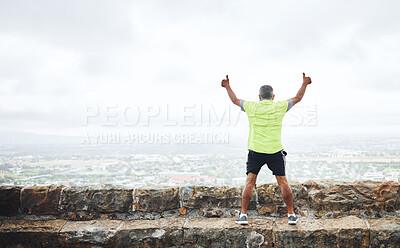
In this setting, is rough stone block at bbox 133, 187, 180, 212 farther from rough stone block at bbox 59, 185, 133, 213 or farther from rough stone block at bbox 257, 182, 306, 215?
rough stone block at bbox 257, 182, 306, 215

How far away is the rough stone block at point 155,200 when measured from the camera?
137 inches

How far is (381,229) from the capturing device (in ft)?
9.38

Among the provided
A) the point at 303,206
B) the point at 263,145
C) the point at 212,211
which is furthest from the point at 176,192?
the point at 303,206

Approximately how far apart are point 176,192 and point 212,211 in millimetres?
537

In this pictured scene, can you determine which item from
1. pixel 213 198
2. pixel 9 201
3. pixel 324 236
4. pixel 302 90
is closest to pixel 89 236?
pixel 9 201

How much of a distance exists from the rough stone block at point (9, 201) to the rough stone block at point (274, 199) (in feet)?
10.5

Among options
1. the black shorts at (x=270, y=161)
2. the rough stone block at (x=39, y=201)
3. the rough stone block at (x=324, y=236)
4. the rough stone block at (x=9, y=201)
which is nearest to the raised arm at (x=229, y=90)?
the black shorts at (x=270, y=161)

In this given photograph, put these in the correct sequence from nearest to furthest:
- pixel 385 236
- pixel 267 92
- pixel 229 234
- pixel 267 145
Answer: pixel 385 236 → pixel 229 234 → pixel 267 145 → pixel 267 92

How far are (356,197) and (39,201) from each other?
162 inches

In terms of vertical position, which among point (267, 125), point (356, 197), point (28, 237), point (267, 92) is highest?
point (267, 92)

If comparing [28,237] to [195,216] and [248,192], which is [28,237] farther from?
[248,192]

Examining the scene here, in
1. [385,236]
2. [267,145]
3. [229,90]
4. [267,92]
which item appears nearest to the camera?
[385,236]

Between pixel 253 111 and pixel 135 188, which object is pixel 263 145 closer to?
pixel 253 111

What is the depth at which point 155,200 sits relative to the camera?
3482 mm
